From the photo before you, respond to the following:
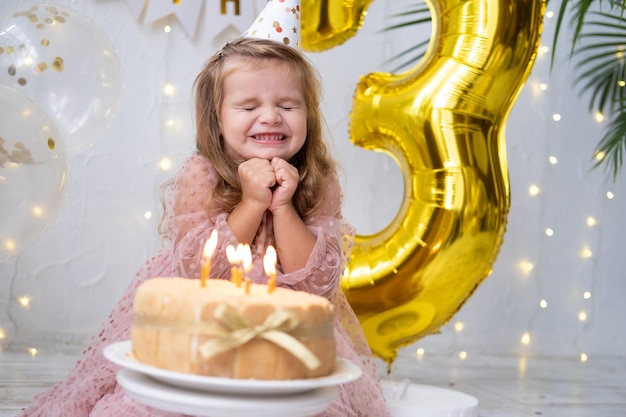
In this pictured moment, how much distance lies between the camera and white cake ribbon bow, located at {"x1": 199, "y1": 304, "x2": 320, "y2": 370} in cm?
77

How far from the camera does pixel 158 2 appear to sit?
258 cm

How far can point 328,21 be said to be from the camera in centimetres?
205

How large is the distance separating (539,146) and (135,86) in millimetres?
1454

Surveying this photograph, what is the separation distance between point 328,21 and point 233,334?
142cm

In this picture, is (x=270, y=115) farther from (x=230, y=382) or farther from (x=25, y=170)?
(x=230, y=382)

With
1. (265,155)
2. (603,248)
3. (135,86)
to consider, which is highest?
(135,86)

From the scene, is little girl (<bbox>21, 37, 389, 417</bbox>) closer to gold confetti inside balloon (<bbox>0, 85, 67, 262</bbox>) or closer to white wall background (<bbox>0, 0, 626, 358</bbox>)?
gold confetti inside balloon (<bbox>0, 85, 67, 262</bbox>)

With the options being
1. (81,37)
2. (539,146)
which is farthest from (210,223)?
(539,146)

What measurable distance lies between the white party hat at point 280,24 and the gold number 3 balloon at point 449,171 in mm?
489

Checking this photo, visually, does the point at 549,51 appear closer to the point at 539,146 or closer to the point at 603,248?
the point at 539,146

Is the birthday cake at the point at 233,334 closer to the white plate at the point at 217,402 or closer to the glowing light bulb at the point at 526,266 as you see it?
the white plate at the point at 217,402

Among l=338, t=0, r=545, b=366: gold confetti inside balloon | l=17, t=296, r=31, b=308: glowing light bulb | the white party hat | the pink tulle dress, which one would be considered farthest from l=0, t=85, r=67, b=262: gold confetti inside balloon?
l=17, t=296, r=31, b=308: glowing light bulb

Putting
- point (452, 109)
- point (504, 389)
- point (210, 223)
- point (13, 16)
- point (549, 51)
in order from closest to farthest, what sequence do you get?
point (210, 223) < point (13, 16) < point (452, 109) < point (504, 389) < point (549, 51)

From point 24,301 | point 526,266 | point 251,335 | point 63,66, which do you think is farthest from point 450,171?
point 24,301
